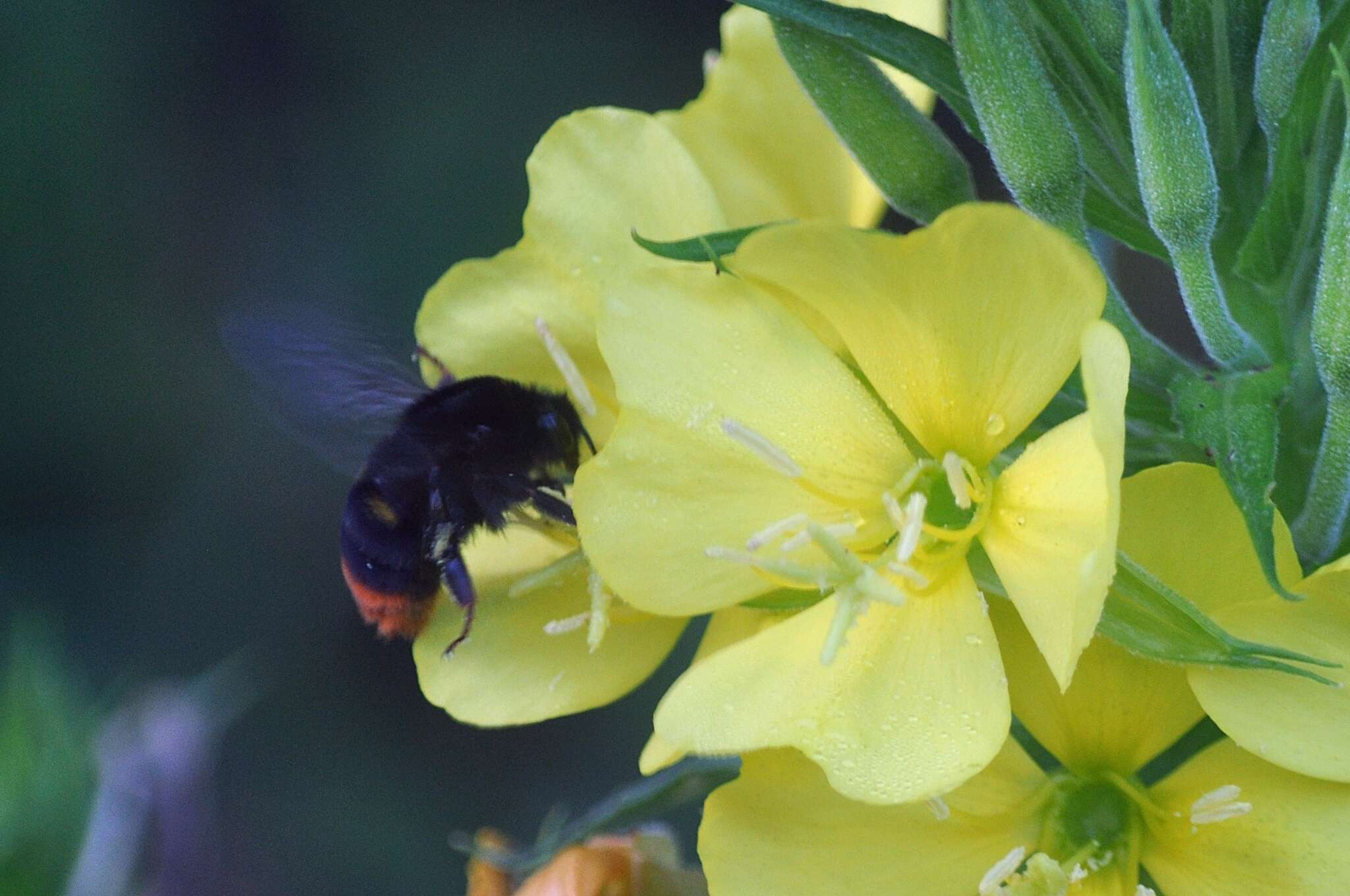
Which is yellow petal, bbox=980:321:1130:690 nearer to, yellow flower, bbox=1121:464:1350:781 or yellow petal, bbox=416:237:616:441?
yellow flower, bbox=1121:464:1350:781

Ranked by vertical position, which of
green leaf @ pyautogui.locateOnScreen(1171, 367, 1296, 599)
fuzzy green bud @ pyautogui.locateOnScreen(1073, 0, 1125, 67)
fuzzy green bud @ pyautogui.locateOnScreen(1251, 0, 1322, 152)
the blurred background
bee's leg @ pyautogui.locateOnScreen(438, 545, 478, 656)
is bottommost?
the blurred background

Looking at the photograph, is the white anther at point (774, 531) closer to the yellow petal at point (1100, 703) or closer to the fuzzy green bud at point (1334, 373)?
the yellow petal at point (1100, 703)

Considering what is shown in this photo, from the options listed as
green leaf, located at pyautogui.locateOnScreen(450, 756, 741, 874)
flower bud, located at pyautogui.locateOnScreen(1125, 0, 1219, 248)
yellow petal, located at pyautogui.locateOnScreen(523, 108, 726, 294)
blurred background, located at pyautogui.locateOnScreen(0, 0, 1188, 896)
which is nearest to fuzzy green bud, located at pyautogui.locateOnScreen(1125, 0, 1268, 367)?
flower bud, located at pyautogui.locateOnScreen(1125, 0, 1219, 248)

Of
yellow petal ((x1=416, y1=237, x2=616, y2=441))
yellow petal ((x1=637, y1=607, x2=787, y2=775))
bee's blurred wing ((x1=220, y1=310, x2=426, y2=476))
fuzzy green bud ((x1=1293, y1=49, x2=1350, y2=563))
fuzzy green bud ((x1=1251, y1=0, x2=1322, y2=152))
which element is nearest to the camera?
fuzzy green bud ((x1=1293, y1=49, x2=1350, y2=563))

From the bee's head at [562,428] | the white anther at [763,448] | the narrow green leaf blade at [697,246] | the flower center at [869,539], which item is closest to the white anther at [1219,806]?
the flower center at [869,539]

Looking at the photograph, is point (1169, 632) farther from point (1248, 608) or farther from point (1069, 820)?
point (1069, 820)

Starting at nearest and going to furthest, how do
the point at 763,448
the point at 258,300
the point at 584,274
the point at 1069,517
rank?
the point at 1069,517 → the point at 763,448 → the point at 584,274 → the point at 258,300

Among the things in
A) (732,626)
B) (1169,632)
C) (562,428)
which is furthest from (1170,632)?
(562,428)
